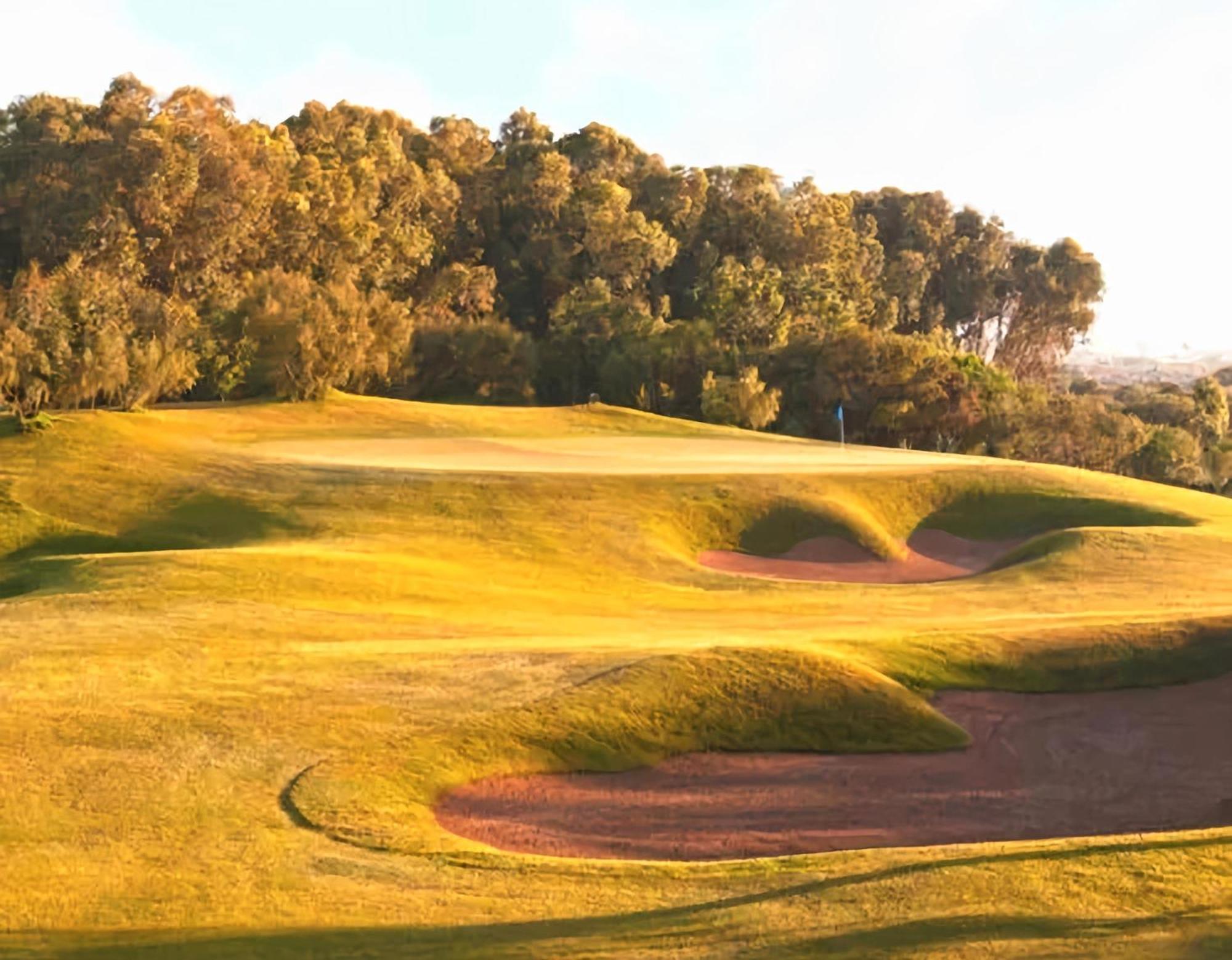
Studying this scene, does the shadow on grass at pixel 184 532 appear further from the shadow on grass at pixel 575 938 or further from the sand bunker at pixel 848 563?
the shadow on grass at pixel 575 938

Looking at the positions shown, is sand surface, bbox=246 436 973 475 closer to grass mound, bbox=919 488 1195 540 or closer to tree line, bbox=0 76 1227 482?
grass mound, bbox=919 488 1195 540

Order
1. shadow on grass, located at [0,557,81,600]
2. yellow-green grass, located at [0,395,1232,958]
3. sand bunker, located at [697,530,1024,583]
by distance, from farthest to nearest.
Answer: sand bunker, located at [697,530,1024,583], shadow on grass, located at [0,557,81,600], yellow-green grass, located at [0,395,1232,958]

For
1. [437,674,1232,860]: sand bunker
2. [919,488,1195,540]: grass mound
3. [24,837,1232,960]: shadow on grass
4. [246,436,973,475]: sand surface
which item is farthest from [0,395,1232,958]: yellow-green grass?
[246,436,973,475]: sand surface

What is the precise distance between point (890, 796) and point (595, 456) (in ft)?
92.9

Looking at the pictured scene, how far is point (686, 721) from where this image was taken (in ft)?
57.4

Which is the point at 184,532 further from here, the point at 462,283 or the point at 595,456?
the point at 462,283

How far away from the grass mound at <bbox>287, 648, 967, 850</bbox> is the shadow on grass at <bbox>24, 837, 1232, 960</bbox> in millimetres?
4335

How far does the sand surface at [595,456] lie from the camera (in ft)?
129

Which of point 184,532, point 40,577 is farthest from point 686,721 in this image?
point 184,532

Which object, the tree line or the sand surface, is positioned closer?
the sand surface

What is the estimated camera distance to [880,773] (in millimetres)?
16984

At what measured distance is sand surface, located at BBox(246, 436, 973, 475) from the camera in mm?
39375

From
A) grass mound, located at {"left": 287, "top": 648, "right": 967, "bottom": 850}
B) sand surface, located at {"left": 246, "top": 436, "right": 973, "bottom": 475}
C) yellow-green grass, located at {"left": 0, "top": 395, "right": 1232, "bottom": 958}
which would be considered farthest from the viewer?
sand surface, located at {"left": 246, "top": 436, "right": 973, "bottom": 475}

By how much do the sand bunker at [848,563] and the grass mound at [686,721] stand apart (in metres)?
13.8
